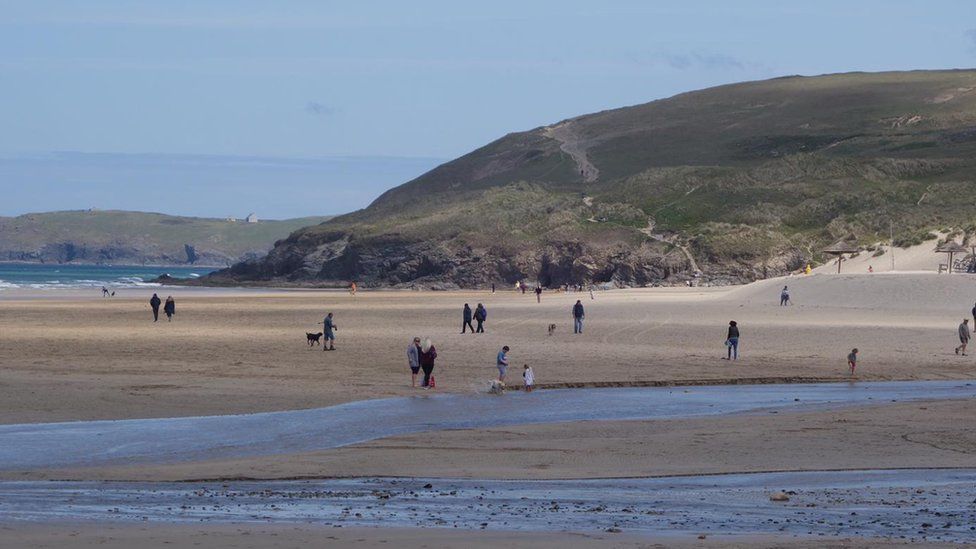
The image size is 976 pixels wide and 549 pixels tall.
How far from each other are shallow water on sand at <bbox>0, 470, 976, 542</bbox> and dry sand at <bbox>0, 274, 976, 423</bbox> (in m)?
7.81

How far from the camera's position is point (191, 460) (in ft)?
54.3

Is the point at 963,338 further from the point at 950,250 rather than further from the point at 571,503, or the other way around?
the point at 950,250

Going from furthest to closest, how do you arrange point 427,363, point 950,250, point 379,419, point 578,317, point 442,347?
point 950,250 → point 578,317 → point 442,347 → point 427,363 → point 379,419

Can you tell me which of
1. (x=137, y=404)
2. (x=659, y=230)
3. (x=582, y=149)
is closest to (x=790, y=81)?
(x=582, y=149)

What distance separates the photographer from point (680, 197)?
389 ft

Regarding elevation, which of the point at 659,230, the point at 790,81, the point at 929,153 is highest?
the point at 790,81

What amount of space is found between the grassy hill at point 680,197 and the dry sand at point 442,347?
1105 inches

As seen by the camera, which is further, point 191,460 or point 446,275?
point 446,275

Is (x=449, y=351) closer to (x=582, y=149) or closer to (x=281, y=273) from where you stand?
(x=281, y=273)

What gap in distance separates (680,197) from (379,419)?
99.8 m

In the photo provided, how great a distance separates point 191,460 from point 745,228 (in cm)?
9059

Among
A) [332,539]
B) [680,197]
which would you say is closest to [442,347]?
[332,539]

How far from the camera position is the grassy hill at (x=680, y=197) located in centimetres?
10062

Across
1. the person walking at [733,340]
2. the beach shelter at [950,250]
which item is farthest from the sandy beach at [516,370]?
the beach shelter at [950,250]
